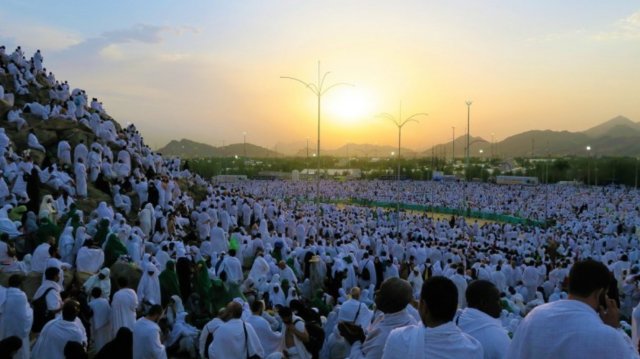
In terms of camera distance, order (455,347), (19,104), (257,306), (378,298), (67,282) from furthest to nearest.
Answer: (19,104), (67,282), (257,306), (378,298), (455,347)

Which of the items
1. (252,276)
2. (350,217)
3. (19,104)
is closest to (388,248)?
(252,276)

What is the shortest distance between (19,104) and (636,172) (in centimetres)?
6786

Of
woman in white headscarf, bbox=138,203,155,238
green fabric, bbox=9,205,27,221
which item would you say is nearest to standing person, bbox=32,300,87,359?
green fabric, bbox=9,205,27,221

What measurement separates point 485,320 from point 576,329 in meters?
0.85

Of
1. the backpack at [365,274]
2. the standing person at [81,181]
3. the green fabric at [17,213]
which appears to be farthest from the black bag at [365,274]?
the standing person at [81,181]

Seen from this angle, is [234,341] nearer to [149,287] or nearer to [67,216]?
[149,287]

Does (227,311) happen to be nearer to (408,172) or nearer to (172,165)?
(172,165)

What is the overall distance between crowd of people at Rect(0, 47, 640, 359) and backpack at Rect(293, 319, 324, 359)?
0.08 ft

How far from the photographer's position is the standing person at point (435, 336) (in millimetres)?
2432

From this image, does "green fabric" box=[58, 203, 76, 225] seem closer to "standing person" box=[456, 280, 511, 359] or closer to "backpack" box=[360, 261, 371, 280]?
"backpack" box=[360, 261, 371, 280]

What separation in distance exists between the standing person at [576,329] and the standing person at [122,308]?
5.31 m

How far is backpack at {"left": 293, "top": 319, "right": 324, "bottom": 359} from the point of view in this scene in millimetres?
5766

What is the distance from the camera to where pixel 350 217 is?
27.8 m

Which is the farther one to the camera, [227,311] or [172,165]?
[172,165]
